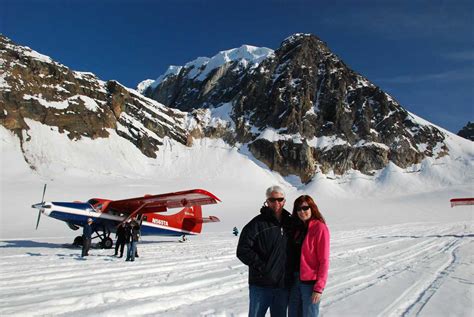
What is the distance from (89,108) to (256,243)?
67.6 m

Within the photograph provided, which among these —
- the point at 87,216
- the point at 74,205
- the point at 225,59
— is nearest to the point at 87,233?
the point at 87,216

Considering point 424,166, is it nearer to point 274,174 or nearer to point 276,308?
point 274,174

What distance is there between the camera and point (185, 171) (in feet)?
224

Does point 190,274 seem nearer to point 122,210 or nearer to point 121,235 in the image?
point 121,235

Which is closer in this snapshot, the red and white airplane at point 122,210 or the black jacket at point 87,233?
the black jacket at point 87,233

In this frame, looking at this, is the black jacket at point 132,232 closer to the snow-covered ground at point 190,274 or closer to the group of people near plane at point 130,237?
the group of people near plane at point 130,237

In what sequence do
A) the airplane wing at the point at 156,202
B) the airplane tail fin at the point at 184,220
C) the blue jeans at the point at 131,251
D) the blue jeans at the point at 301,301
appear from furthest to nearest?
the airplane tail fin at the point at 184,220, the airplane wing at the point at 156,202, the blue jeans at the point at 131,251, the blue jeans at the point at 301,301

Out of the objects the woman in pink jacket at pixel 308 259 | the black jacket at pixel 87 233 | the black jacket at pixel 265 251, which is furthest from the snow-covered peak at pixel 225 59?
the black jacket at pixel 265 251

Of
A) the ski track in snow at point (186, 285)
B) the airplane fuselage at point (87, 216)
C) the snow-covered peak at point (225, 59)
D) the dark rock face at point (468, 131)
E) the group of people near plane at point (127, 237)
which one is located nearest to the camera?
the ski track in snow at point (186, 285)

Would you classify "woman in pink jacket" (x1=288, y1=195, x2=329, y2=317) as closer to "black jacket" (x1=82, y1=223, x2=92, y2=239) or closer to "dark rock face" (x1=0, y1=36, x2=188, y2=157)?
"black jacket" (x1=82, y1=223, x2=92, y2=239)

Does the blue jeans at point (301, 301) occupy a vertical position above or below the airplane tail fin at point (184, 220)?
below

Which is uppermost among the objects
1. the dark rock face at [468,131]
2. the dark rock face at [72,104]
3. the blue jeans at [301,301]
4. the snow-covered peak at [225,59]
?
the snow-covered peak at [225,59]

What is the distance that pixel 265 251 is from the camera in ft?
12.9

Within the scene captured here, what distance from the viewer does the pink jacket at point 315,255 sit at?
3953 mm
